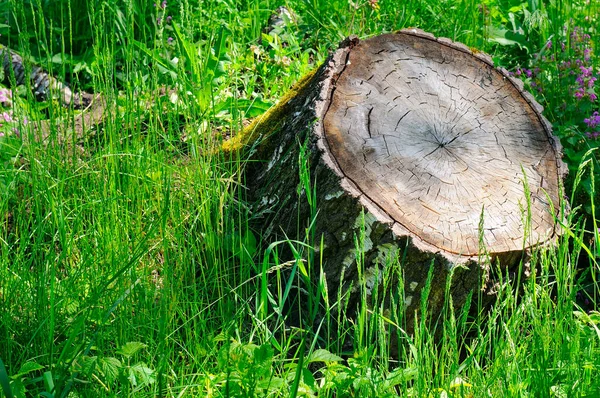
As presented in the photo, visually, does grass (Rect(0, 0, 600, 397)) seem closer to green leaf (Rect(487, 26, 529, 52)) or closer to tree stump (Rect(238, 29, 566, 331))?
tree stump (Rect(238, 29, 566, 331))

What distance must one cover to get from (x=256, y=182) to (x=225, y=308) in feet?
2.12

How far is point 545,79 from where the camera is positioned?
367cm

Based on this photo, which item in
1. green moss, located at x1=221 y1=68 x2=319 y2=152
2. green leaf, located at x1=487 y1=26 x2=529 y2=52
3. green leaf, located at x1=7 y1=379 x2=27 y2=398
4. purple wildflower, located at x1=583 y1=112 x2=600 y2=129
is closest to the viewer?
green leaf, located at x1=7 y1=379 x2=27 y2=398

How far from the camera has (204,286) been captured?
2.35 meters

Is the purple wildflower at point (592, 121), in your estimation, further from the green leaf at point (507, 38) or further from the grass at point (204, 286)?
the green leaf at point (507, 38)

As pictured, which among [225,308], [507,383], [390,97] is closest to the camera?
[507,383]

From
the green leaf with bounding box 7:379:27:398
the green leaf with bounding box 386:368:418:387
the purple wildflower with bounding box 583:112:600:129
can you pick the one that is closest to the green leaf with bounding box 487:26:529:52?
the purple wildflower with bounding box 583:112:600:129

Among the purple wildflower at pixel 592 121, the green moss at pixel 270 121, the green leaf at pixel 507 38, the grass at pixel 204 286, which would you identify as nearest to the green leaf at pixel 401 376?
the grass at pixel 204 286

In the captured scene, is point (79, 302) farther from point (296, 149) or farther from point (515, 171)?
point (515, 171)

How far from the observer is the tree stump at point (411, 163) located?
2486 millimetres

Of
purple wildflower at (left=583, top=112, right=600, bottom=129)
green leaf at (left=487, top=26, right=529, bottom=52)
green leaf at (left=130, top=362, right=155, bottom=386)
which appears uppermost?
green leaf at (left=487, top=26, right=529, bottom=52)

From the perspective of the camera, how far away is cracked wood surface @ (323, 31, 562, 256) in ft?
8.35

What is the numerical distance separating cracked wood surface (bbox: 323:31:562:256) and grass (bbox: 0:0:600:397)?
16 cm

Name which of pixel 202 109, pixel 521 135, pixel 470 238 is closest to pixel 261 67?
pixel 202 109
